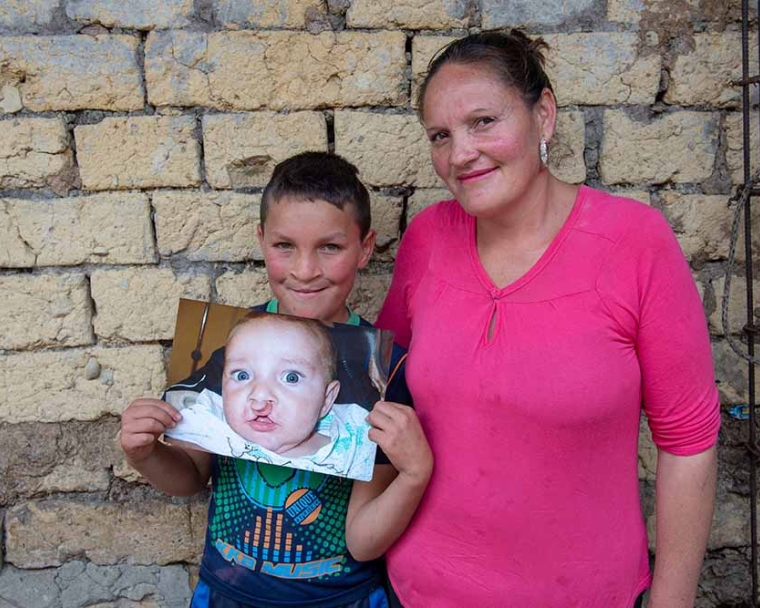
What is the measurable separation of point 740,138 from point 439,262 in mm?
1243

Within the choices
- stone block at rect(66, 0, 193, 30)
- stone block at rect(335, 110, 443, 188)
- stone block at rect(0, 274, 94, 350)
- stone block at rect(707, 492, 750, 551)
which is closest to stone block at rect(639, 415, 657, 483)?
stone block at rect(707, 492, 750, 551)

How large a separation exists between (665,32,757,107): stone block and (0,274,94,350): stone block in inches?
78.1

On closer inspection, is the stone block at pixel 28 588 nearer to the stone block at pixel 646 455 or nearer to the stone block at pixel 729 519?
the stone block at pixel 646 455

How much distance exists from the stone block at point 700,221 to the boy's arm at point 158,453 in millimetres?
1628

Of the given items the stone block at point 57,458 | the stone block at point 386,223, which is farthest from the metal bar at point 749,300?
the stone block at point 57,458

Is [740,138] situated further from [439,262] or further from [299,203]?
→ [299,203]

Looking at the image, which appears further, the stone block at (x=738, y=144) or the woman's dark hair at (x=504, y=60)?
the stone block at (x=738, y=144)

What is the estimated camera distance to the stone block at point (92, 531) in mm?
2385

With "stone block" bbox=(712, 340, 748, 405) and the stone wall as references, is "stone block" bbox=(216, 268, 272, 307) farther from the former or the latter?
"stone block" bbox=(712, 340, 748, 405)

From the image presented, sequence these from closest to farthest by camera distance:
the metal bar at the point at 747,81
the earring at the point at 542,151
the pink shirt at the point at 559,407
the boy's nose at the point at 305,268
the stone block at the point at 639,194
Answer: the pink shirt at the point at 559,407 < the earring at the point at 542,151 < the boy's nose at the point at 305,268 < the metal bar at the point at 747,81 < the stone block at the point at 639,194

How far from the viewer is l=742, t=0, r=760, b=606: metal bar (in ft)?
7.06

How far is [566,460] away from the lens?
151cm

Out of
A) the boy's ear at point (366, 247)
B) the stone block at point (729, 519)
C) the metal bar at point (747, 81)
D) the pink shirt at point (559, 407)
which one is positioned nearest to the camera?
the pink shirt at point (559, 407)

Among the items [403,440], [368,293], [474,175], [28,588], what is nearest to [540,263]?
[474,175]
